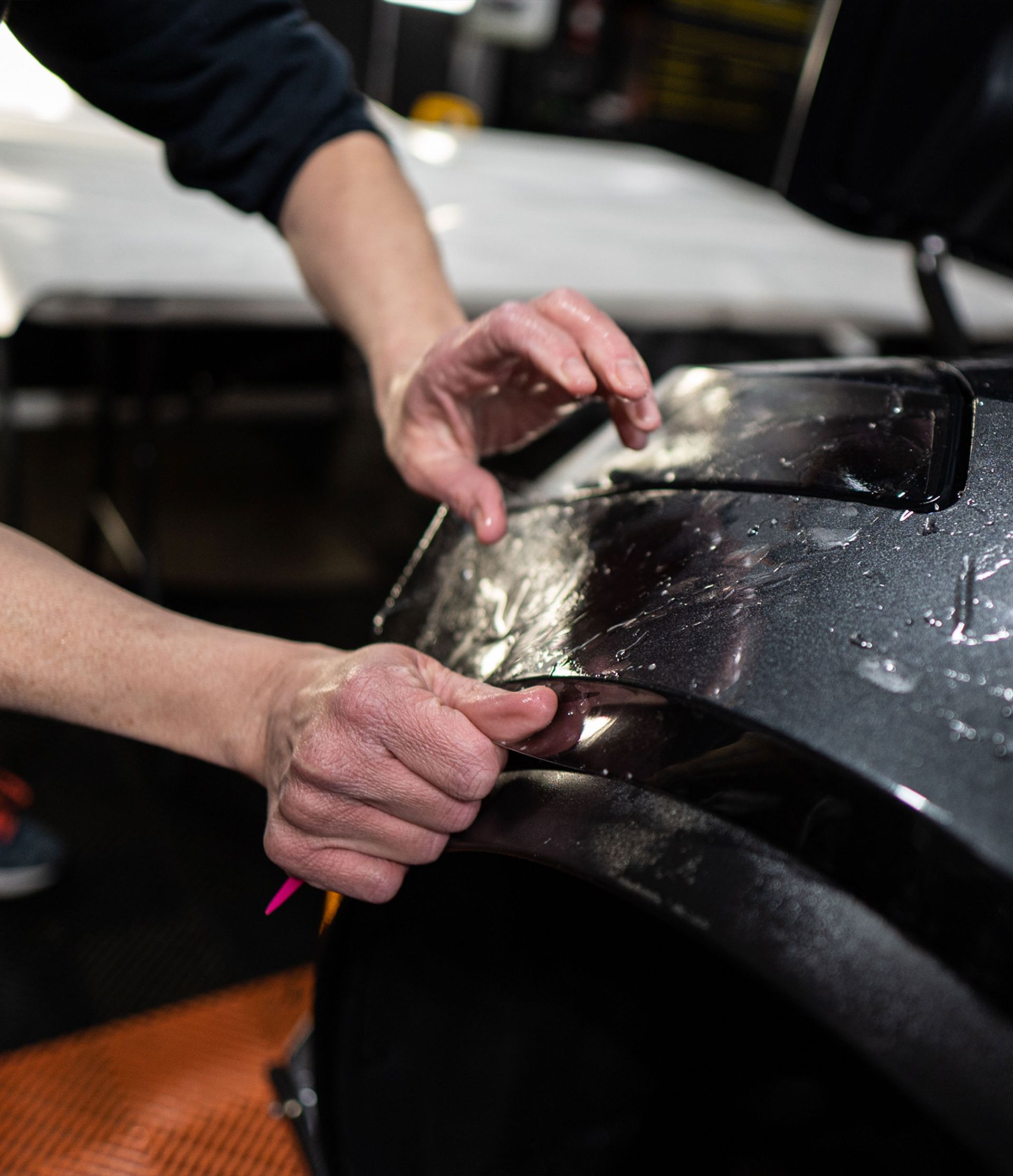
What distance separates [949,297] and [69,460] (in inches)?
103

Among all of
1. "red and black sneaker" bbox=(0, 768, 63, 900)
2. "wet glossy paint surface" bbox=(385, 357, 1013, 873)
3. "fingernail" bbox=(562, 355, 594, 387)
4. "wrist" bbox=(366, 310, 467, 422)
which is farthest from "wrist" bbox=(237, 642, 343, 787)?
"red and black sneaker" bbox=(0, 768, 63, 900)

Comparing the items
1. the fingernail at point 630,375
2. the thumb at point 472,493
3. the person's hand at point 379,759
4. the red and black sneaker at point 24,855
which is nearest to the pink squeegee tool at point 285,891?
the person's hand at point 379,759

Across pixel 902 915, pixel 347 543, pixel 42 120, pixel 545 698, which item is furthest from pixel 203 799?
pixel 42 120

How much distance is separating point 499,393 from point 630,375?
20 cm

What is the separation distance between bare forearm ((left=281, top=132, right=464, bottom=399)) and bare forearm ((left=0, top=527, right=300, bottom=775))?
39 centimetres

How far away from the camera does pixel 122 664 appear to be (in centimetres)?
63

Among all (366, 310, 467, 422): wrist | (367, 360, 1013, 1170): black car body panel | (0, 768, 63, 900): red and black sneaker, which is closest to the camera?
(367, 360, 1013, 1170): black car body panel

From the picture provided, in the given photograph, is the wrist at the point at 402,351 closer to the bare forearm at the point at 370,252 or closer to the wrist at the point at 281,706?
the bare forearm at the point at 370,252

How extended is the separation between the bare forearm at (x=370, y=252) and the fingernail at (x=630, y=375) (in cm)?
31

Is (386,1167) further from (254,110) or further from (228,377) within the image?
(228,377)

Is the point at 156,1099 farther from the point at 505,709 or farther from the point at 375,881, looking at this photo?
the point at 505,709

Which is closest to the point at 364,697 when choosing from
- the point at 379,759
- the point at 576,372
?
the point at 379,759

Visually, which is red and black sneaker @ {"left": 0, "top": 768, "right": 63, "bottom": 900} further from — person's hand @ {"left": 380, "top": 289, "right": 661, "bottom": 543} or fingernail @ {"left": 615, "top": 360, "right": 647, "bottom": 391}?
fingernail @ {"left": 615, "top": 360, "right": 647, "bottom": 391}

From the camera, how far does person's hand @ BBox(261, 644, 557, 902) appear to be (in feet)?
1.77
